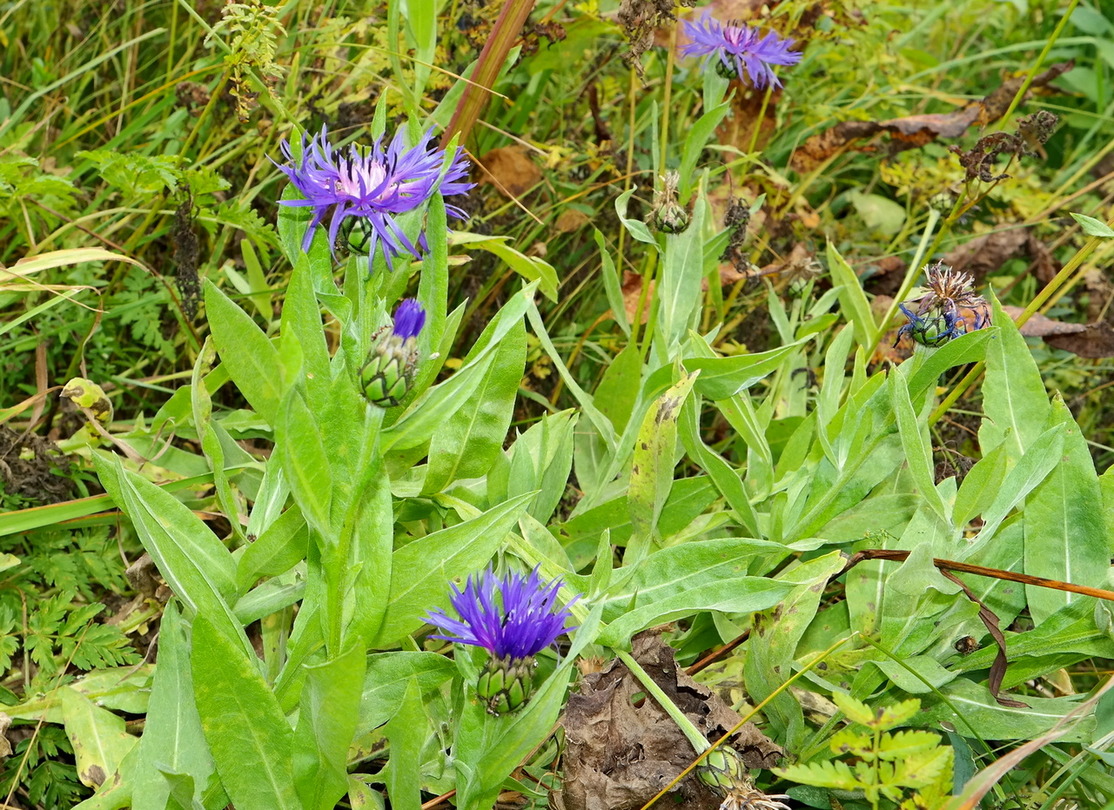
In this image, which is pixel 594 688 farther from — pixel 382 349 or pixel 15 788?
pixel 15 788

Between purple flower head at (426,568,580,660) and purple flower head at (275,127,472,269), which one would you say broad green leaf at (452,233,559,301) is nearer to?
purple flower head at (275,127,472,269)

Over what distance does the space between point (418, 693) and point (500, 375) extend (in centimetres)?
52

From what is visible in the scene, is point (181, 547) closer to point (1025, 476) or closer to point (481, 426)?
point (481, 426)

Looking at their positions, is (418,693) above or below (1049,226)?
below

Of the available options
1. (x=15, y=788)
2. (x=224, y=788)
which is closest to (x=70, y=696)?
(x=15, y=788)

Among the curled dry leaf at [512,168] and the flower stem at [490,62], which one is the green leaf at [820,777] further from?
the curled dry leaf at [512,168]

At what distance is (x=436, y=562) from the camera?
135cm

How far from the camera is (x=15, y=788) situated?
→ 5.07 feet

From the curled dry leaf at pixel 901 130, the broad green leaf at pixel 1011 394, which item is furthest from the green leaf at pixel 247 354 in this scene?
the curled dry leaf at pixel 901 130

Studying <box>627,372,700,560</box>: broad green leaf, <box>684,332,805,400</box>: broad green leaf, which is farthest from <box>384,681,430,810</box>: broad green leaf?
<box>684,332,805,400</box>: broad green leaf

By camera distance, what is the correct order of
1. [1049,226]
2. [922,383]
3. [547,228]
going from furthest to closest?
[1049,226] → [547,228] → [922,383]

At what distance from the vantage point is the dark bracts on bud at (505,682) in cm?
120

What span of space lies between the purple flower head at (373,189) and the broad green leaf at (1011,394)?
95 centimetres

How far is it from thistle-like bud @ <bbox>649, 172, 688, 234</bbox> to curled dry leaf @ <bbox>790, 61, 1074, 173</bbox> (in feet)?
3.70
